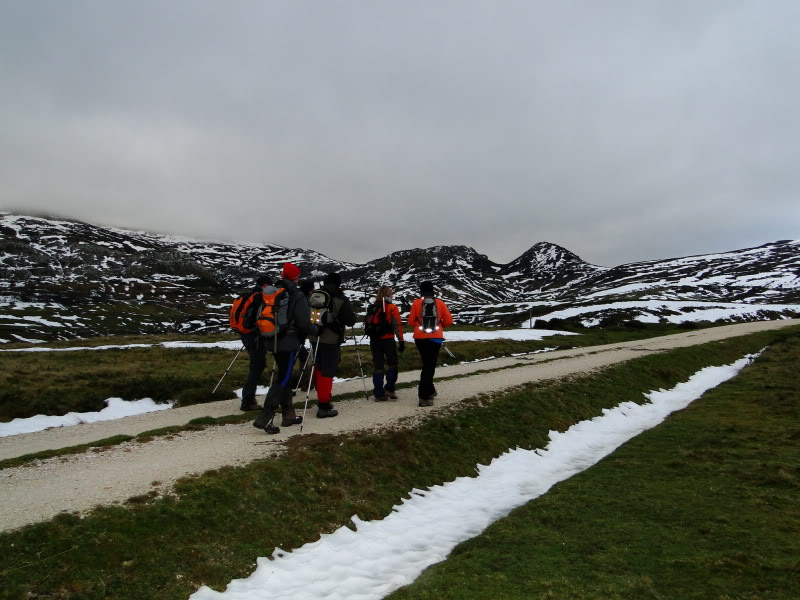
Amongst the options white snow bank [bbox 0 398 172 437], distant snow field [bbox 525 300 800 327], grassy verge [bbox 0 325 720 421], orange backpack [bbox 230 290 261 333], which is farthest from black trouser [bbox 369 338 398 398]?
distant snow field [bbox 525 300 800 327]

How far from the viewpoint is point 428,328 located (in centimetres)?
1491

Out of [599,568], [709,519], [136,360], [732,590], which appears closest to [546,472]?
[709,519]

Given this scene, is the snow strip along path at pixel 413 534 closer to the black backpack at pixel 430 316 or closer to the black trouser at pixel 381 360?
the black backpack at pixel 430 316

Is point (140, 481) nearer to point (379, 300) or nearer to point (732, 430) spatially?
point (379, 300)

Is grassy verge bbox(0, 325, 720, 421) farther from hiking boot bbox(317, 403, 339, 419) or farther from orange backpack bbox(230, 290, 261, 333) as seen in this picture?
orange backpack bbox(230, 290, 261, 333)

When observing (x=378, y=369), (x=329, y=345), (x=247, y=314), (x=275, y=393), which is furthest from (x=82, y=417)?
(x=329, y=345)

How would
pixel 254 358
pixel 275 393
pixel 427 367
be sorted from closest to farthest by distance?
1. pixel 275 393
2. pixel 254 358
3. pixel 427 367

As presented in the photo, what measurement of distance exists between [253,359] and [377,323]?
13.5ft

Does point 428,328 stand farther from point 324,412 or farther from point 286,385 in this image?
point 286,385

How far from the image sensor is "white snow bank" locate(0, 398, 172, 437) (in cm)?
1670

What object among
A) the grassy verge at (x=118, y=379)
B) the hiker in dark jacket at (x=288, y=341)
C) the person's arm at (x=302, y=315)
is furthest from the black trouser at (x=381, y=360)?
the person's arm at (x=302, y=315)

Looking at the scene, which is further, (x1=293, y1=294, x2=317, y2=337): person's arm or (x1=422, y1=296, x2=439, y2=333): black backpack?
(x1=422, y1=296, x2=439, y2=333): black backpack

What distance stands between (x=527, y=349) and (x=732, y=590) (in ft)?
121

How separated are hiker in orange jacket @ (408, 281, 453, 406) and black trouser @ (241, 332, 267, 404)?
4664 mm
